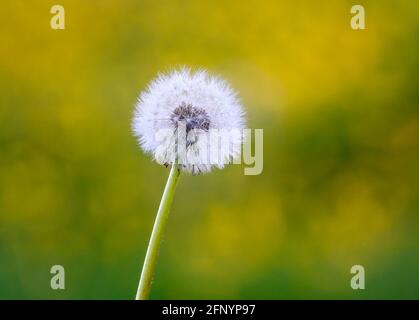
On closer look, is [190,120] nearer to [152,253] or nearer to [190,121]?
[190,121]

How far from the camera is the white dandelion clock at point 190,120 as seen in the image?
4.24 feet

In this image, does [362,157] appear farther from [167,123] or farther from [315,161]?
[167,123]

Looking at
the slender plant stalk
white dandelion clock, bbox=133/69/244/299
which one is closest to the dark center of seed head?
white dandelion clock, bbox=133/69/244/299

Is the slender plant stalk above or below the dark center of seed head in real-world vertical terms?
below

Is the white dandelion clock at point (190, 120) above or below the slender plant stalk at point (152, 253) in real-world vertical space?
above

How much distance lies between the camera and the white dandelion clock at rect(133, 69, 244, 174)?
1292 millimetres

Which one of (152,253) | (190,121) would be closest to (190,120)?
(190,121)

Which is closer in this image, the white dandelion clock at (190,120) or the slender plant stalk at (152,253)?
the slender plant stalk at (152,253)

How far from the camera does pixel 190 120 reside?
52.9 inches

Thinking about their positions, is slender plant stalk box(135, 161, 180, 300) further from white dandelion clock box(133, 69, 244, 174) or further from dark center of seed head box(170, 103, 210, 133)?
dark center of seed head box(170, 103, 210, 133)

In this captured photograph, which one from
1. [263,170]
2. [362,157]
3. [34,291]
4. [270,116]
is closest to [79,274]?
[34,291]

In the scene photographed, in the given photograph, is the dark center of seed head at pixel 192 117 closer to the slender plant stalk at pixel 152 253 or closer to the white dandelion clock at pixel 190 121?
the white dandelion clock at pixel 190 121

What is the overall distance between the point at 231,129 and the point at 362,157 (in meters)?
1.66

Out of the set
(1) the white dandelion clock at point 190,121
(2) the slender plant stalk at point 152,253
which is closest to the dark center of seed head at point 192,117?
(1) the white dandelion clock at point 190,121
